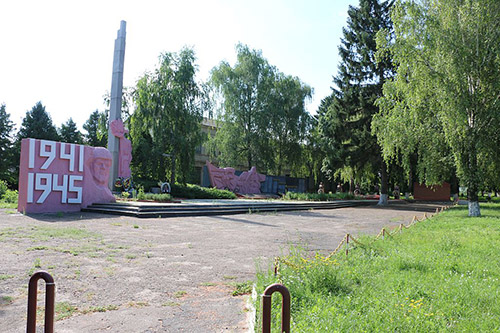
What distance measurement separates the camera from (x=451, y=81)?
15398mm

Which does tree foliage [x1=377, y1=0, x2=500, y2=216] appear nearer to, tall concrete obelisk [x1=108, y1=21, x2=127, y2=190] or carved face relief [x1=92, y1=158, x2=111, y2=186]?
carved face relief [x1=92, y1=158, x2=111, y2=186]

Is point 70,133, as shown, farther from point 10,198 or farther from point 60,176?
point 60,176

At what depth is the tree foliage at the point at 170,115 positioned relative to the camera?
85.0 ft

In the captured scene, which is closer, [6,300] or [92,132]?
[6,300]

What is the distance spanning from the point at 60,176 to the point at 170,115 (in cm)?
1175

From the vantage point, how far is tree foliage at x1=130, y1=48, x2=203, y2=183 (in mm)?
25922

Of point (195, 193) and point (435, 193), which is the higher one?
point (435, 193)

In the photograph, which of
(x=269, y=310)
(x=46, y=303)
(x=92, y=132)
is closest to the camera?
(x=269, y=310)

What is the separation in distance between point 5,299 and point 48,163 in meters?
11.3

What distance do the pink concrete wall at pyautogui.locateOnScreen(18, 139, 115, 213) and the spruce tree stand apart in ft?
60.4

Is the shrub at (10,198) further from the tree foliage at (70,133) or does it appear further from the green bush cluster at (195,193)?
the tree foliage at (70,133)

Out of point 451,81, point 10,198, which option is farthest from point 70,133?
point 451,81

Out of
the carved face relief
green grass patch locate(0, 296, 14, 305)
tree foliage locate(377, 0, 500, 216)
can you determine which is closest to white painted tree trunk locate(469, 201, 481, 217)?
tree foliage locate(377, 0, 500, 216)

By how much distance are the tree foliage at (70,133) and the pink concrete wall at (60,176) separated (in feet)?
97.5
